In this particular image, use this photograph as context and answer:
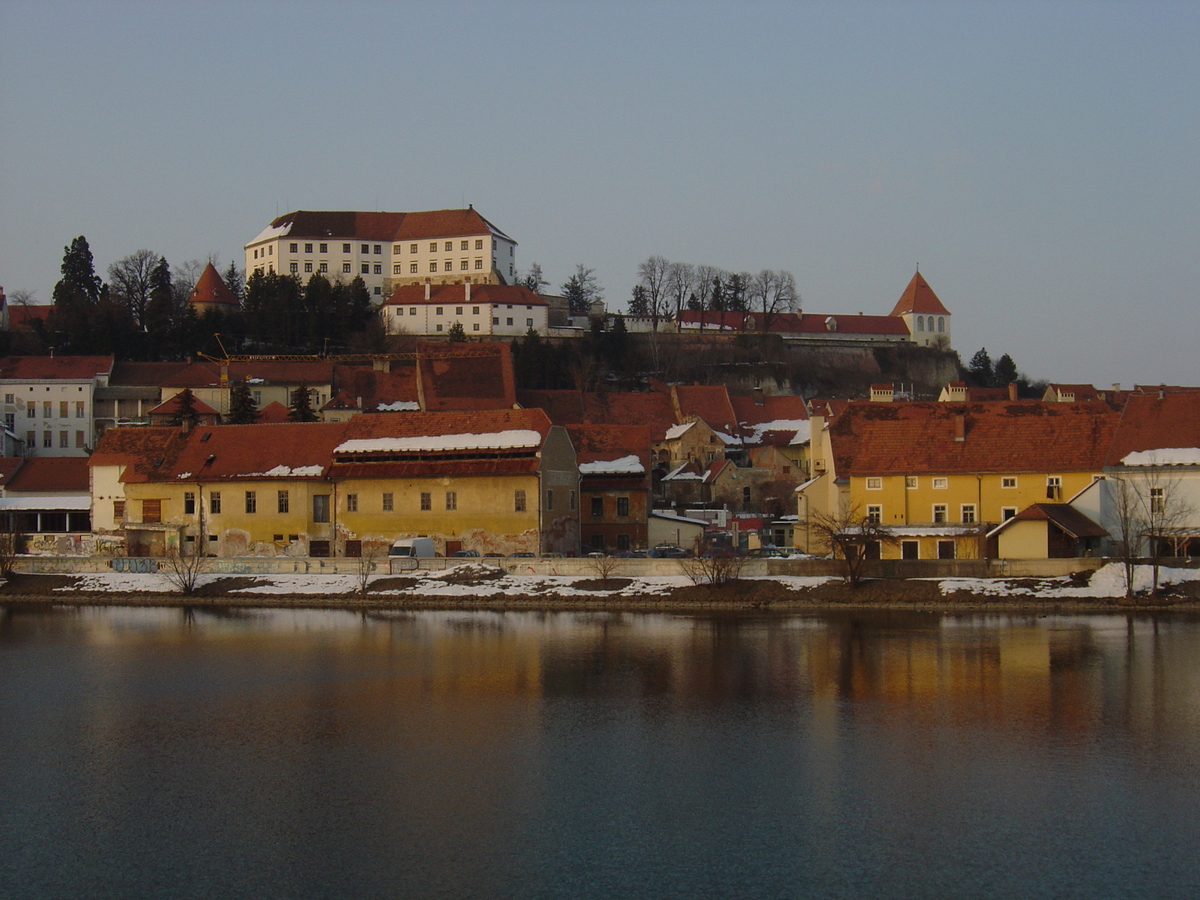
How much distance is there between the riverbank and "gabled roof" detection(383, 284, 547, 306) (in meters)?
48.6

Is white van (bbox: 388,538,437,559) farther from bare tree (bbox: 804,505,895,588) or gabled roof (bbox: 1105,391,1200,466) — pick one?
gabled roof (bbox: 1105,391,1200,466)

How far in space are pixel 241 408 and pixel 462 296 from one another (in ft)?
97.8

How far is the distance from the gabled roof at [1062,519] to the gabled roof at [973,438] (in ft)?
8.08

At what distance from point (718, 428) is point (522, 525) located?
31275 mm

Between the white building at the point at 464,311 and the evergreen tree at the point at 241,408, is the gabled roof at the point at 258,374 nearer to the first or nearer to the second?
the evergreen tree at the point at 241,408

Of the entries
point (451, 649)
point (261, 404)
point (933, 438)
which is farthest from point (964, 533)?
point (261, 404)

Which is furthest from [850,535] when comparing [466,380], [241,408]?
[241,408]

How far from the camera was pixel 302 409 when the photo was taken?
218 ft

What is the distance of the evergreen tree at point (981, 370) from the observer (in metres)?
105

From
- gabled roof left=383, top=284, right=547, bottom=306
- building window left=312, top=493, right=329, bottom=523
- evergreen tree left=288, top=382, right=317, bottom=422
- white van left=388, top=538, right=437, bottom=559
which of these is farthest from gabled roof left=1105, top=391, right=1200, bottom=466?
gabled roof left=383, top=284, right=547, bottom=306

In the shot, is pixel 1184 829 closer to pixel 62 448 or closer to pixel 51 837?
pixel 51 837

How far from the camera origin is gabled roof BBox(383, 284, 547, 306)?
92812 mm

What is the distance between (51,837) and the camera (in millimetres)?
18516

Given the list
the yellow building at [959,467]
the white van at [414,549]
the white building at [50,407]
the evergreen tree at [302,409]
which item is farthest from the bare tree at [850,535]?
the white building at [50,407]
